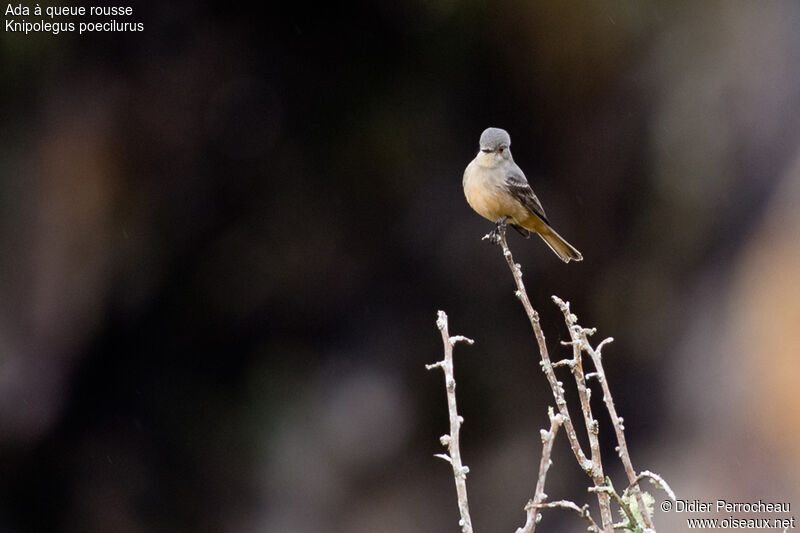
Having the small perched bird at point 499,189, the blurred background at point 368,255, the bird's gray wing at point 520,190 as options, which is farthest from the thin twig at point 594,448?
the blurred background at point 368,255

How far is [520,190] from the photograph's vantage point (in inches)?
188

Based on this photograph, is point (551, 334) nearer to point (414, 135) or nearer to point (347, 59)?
point (414, 135)

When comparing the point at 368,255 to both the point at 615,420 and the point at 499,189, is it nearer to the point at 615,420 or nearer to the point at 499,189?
the point at 499,189

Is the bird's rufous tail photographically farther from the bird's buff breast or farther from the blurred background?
the blurred background

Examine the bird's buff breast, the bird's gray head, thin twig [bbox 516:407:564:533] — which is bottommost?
thin twig [bbox 516:407:564:533]

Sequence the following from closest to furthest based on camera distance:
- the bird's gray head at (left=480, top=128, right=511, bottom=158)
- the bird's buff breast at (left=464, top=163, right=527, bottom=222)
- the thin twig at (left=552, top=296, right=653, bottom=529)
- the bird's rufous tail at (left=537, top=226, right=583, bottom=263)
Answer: the thin twig at (left=552, top=296, right=653, bottom=529), the bird's buff breast at (left=464, top=163, right=527, bottom=222), the bird's gray head at (left=480, top=128, right=511, bottom=158), the bird's rufous tail at (left=537, top=226, right=583, bottom=263)

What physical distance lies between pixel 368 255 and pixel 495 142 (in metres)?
3.51

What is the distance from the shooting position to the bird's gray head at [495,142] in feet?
15.8

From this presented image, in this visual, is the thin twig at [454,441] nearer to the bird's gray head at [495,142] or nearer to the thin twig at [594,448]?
the thin twig at [594,448]

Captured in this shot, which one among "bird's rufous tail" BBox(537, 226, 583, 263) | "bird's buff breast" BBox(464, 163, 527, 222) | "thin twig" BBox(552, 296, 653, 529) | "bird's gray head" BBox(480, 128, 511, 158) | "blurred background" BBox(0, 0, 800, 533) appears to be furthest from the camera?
"blurred background" BBox(0, 0, 800, 533)

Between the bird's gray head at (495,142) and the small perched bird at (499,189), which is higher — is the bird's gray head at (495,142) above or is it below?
above

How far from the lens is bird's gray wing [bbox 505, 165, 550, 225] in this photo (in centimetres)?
473

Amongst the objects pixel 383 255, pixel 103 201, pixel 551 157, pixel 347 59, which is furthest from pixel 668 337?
pixel 103 201

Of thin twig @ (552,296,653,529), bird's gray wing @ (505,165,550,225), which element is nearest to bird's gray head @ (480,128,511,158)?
bird's gray wing @ (505,165,550,225)
